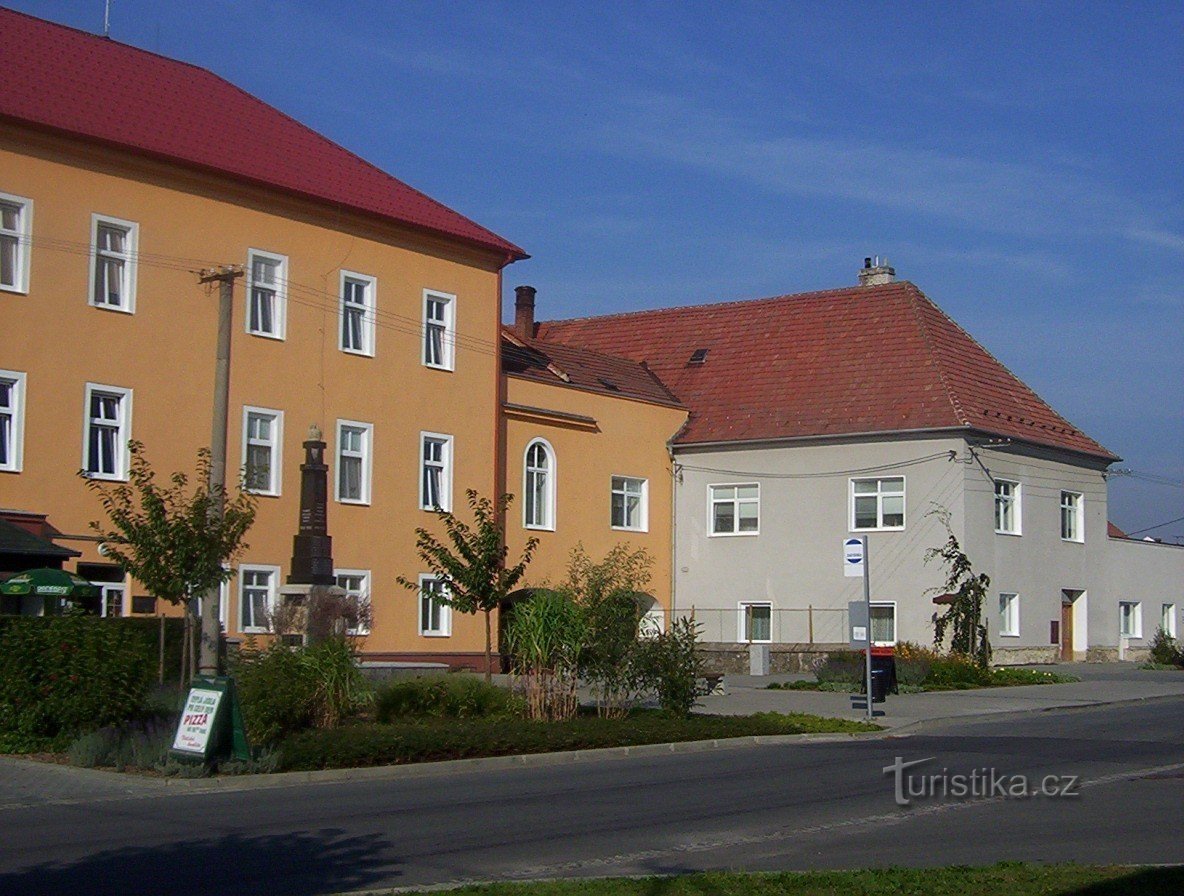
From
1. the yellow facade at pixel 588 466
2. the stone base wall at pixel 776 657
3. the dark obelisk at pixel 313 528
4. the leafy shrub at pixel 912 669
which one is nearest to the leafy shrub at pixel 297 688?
the dark obelisk at pixel 313 528

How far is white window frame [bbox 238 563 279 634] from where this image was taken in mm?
32156

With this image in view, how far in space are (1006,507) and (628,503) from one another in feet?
35.8

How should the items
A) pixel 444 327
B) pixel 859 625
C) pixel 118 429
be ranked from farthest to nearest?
1. pixel 444 327
2. pixel 118 429
3. pixel 859 625

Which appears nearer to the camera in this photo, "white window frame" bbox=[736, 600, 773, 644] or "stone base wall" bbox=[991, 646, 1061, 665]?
"stone base wall" bbox=[991, 646, 1061, 665]

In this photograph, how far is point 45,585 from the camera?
24.7m

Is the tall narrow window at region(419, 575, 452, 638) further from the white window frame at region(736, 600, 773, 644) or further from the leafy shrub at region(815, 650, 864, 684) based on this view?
the white window frame at region(736, 600, 773, 644)

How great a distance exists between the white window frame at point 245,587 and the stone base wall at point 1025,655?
→ 1994cm

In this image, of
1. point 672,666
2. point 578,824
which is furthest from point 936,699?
point 578,824

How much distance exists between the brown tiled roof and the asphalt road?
2432 cm

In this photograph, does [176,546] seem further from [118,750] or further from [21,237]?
[21,237]

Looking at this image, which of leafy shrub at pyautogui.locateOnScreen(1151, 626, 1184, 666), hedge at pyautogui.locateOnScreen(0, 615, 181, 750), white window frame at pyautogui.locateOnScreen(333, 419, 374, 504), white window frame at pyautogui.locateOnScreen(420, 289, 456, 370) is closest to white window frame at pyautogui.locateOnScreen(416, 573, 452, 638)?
white window frame at pyautogui.locateOnScreen(333, 419, 374, 504)

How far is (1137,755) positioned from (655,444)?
27968mm

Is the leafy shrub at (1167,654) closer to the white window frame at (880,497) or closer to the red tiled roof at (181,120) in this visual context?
the white window frame at (880,497)

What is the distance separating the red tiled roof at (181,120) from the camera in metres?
30.5
